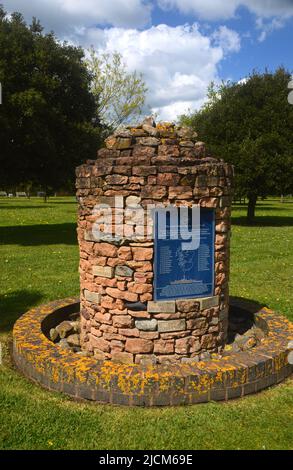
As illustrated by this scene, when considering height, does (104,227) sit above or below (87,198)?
below

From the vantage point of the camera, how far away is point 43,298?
8742 millimetres

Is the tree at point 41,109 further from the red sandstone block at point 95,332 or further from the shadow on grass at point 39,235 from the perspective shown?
the red sandstone block at point 95,332

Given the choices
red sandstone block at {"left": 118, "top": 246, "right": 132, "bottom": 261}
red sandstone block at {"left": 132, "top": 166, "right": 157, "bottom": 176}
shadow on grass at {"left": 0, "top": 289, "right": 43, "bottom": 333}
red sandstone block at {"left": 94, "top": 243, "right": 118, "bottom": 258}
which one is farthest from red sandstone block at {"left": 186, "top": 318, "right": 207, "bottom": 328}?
shadow on grass at {"left": 0, "top": 289, "right": 43, "bottom": 333}

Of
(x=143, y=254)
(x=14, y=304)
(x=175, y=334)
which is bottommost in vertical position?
(x=14, y=304)

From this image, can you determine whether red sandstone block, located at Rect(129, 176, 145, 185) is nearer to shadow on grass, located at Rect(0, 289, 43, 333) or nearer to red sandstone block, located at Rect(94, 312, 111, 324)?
red sandstone block, located at Rect(94, 312, 111, 324)

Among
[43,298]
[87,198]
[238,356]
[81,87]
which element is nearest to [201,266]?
[238,356]

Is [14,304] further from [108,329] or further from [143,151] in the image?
[143,151]

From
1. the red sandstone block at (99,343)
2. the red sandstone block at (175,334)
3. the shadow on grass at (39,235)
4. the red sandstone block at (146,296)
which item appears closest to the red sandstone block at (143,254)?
the red sandstone block at (146,296)

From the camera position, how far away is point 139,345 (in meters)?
5.21

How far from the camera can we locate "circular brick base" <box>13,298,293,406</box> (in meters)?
4.45

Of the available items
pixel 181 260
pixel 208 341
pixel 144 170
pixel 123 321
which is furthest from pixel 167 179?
pixel 208 341

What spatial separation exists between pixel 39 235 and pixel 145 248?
49.1 feet
